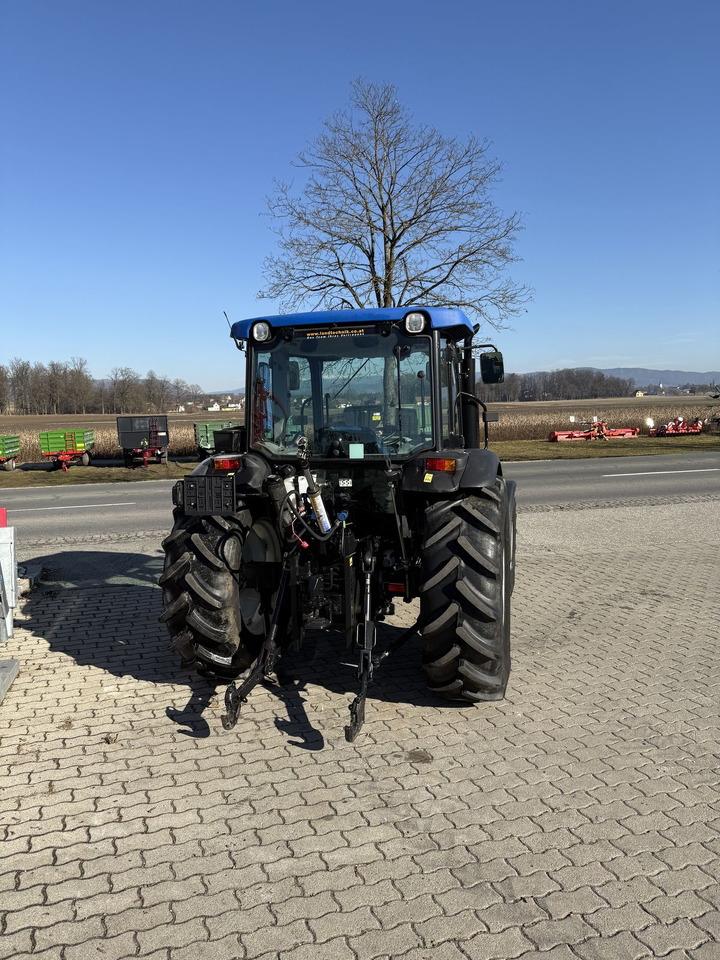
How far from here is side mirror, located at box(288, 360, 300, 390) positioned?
17.7 ft

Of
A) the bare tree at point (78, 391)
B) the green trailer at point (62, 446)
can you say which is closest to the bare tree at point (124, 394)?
the bare tree at point (78, 391)

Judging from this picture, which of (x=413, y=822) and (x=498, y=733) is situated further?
(x=498, y=733)

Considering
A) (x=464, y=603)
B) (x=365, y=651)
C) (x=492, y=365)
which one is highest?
(x=492, y=365)

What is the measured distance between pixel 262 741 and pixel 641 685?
2.71 metres

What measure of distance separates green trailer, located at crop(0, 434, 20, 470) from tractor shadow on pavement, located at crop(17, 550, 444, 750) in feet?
51.6

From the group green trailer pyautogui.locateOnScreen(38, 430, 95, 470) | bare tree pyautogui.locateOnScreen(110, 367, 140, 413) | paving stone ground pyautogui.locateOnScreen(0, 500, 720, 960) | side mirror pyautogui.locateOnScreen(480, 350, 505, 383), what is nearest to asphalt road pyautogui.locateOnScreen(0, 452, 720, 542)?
green trailer pyautogui.locateOnScreen(38, 430, 95, 470)

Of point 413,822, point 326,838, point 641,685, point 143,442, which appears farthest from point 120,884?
point 143,442

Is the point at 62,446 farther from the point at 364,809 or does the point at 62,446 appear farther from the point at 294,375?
the point at 364,809

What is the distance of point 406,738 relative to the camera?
176 inches

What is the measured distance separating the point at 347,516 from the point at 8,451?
21.4m

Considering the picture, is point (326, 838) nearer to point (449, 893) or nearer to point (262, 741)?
point (449, 893)

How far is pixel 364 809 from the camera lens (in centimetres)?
370

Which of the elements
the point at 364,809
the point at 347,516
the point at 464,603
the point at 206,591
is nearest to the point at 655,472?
the point at 347,516

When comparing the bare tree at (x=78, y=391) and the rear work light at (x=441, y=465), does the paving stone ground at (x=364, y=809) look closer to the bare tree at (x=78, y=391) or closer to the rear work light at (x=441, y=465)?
the rear work light at (x=441, y=465)
